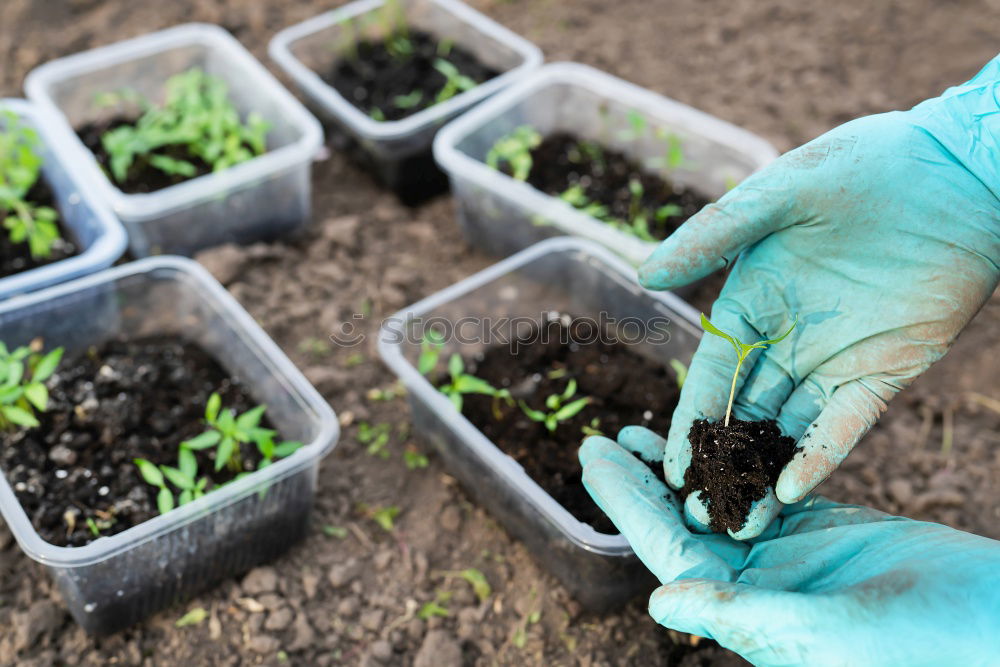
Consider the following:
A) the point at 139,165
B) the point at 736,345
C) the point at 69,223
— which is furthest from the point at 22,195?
the point at 736,345

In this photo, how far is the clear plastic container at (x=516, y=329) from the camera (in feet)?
6.50

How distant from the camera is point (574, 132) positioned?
3234 millimetres

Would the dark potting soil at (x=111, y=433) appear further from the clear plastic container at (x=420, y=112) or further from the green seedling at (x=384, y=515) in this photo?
the clear plastic container at (x=420, y=112)

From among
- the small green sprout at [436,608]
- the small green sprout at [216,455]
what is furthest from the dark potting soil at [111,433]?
the small green sprout at [436,608]

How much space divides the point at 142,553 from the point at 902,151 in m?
1.79

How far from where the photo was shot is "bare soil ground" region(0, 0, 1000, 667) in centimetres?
206

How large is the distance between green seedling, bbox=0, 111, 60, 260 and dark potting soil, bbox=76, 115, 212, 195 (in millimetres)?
215

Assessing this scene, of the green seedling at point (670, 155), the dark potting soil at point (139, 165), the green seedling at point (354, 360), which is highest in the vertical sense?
the green seedling at point (670, 155)

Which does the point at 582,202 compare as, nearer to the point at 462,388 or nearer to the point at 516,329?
the point at 516,329

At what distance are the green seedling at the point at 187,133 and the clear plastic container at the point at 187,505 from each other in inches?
25.3

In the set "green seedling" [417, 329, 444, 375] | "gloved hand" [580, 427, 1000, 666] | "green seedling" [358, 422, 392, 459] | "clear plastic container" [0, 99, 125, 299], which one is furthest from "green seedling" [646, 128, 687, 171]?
"clear plastic container" [0, 99, 125, 299]

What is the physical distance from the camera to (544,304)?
A: 8.47 feet

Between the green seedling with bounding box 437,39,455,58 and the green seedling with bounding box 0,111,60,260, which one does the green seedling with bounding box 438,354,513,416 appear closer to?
the green seedling with bounding box 0,111,60,260

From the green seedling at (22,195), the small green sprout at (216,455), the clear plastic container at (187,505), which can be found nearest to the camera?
the clear plastic container at (187,505)
